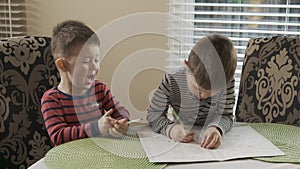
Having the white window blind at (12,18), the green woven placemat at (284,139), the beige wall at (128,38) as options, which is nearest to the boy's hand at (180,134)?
the green woven placemat at (284,139)

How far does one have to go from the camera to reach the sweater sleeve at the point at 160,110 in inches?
52.2

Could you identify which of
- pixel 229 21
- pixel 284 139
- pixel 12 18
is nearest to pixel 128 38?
pixel 229 21

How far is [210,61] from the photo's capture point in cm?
123

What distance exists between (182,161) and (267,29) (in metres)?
1.33

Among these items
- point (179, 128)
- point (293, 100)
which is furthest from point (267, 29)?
point (179, 128)

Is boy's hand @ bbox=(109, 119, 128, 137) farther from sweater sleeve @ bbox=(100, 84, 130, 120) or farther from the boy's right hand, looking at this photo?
sweater sleeve @ bbox=(100, 84, 130, 120)

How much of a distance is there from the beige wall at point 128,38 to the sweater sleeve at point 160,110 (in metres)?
0.62

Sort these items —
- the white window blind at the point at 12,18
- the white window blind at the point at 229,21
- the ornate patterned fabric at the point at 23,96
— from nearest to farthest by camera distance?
the ornate patterned fabric at the point at 23,96 < the white window blind at the point at 229,21 < the white window blind at the point at 12,18

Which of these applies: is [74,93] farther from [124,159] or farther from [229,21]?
[229,21]

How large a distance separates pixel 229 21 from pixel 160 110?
98 centimetres

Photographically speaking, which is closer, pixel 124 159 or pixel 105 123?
pixel 124 159

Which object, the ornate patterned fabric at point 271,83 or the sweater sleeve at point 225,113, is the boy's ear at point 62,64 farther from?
the ornate patterned fabric at point 271,83

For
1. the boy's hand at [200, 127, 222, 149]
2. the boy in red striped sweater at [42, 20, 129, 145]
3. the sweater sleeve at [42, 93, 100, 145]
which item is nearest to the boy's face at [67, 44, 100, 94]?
the boy in red striped sweater at [42, 20, 129, 145]

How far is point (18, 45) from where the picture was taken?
1557 mm
